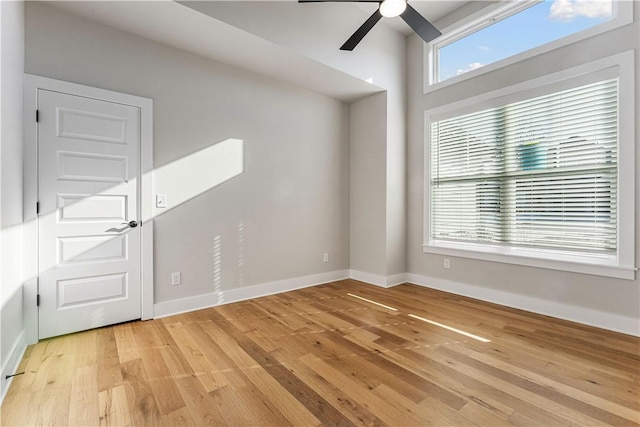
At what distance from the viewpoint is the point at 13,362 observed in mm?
1912

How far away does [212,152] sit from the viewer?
322cm

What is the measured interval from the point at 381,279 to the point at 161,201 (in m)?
2.84

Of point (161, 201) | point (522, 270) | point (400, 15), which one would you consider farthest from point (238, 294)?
point (400, 15)

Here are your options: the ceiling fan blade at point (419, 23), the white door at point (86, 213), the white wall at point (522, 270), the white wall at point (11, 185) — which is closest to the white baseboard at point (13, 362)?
the white wall at point (11, 185)

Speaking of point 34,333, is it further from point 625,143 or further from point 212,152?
point 625,143

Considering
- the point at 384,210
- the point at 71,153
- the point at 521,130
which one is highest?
the point at 521,130

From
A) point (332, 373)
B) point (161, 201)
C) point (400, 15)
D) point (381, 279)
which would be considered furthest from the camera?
point (381, 279)

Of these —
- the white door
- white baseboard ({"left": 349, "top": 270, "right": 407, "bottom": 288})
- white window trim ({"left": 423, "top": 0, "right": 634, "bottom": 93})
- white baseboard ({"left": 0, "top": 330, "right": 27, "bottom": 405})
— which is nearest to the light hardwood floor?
white baseboard ({"left": 0, "top": 330, "right": 27, "bottom": 405})

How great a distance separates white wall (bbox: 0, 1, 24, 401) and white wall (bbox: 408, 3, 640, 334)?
398 centimetres

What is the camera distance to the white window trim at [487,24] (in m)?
2.53

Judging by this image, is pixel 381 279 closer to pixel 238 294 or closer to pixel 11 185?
pixel 238 294

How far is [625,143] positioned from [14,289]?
480 centimetres

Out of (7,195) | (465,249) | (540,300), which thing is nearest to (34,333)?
(7,195)

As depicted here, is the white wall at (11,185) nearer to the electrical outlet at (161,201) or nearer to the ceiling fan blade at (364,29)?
the electrical outlet at (161,201)
